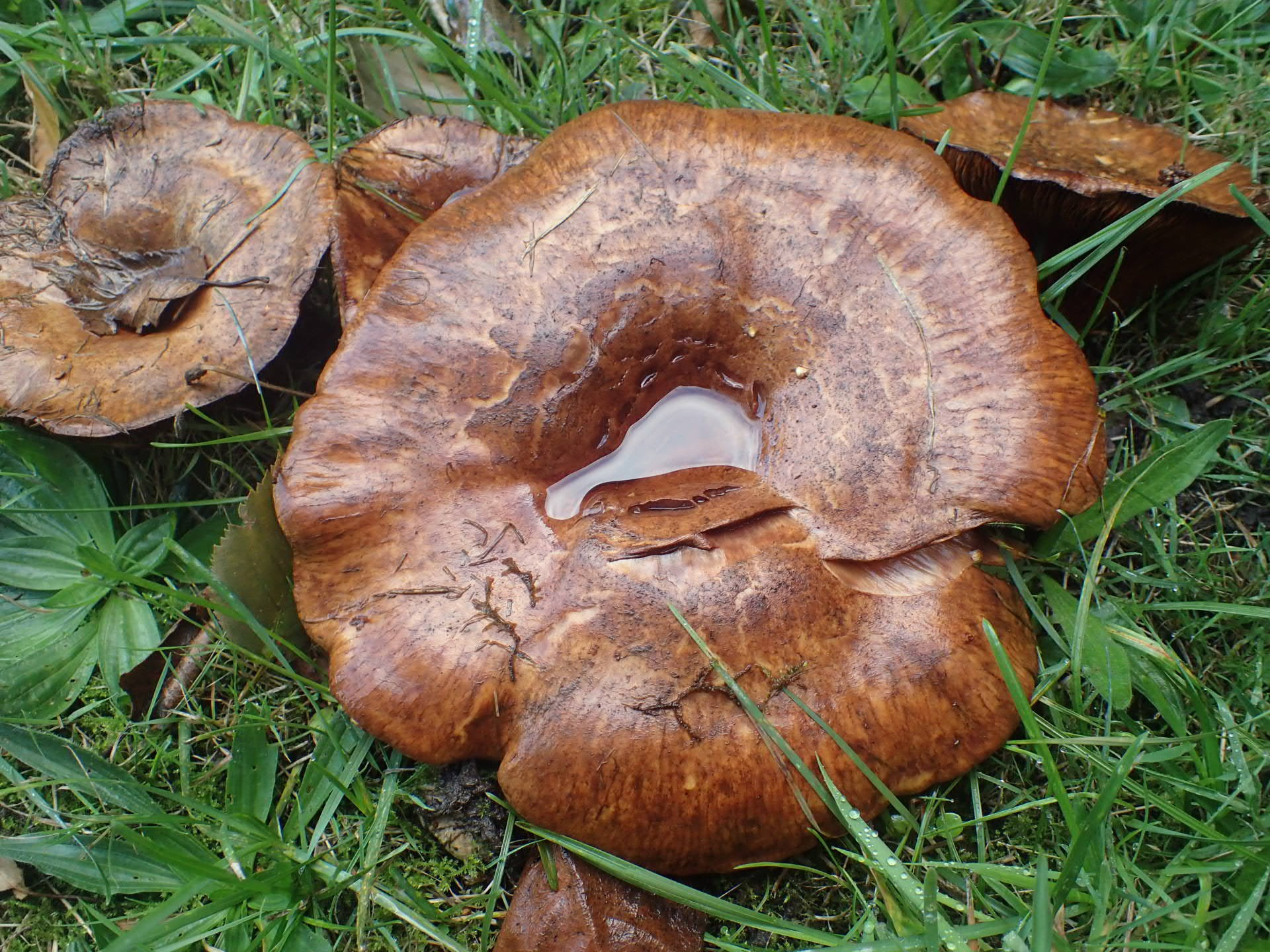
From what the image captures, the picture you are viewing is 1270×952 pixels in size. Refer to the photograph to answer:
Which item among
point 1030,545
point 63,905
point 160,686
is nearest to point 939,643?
point 1030,545

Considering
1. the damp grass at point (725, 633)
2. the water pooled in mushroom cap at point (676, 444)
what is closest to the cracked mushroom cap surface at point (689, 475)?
the water pooled in mushroom cap at point (676, 444)

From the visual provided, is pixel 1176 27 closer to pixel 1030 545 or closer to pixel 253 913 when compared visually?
pixel 1030 545

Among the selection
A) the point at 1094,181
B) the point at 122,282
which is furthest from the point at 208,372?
the point at 1094,181

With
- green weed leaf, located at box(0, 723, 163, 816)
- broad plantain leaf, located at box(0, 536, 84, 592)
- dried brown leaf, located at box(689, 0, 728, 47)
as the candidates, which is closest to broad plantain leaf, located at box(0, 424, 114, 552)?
broad plantain leaf, located at box(0, 536, 84, 592)

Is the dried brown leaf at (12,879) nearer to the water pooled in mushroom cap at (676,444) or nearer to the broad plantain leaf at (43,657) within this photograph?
the broad plantain leaf at (43,657)

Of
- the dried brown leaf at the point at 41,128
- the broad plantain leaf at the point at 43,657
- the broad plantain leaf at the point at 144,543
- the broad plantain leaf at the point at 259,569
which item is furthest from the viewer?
the dried brown leaf at the point at 41,128

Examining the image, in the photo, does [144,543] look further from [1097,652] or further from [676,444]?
[1097,652]

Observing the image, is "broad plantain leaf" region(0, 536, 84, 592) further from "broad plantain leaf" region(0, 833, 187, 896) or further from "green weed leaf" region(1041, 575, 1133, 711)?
"green weed leaf" region(1041, 575, 1133, 711)
